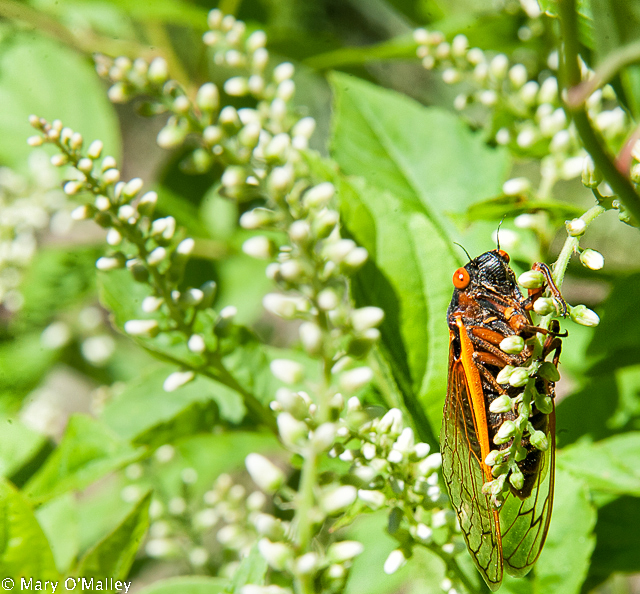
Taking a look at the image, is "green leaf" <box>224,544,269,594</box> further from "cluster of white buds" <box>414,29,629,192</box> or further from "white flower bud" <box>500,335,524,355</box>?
"cluster of white buds" <box>414,29,629,192</box>

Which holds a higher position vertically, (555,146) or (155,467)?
(555,146)

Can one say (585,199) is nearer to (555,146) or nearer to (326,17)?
(555,146)

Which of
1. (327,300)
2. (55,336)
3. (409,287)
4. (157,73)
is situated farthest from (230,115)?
(55,336)

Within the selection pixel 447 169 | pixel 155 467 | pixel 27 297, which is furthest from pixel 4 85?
pixel 447 169

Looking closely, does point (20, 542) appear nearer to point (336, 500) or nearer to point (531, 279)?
point (336, 500)

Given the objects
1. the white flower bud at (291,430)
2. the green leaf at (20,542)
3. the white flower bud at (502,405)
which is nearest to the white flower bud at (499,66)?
the white flower bud at (502,405)

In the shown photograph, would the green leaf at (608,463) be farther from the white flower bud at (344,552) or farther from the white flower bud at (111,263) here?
the white flower bud at (111,263)

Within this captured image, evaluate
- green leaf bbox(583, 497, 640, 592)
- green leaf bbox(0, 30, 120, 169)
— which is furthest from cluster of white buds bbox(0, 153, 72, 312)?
green leaf bbox(583, 497, 640, 592)
